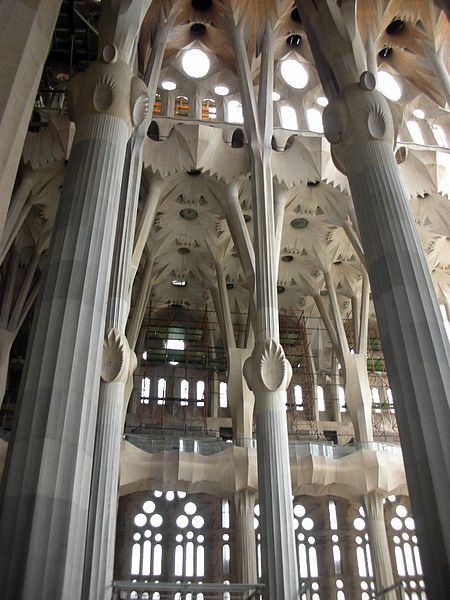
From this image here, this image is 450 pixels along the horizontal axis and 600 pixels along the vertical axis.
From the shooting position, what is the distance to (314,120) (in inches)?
757

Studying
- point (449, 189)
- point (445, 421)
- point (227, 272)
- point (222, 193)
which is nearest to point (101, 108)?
point (445, 421)

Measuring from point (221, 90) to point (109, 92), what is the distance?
37.6 ft

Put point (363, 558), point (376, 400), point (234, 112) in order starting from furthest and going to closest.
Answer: point (376, 400) < point (363, 558) < point (234, 112)

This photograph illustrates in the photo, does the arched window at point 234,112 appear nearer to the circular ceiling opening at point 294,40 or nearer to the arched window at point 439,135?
the circular ceiling opening at point 294,40

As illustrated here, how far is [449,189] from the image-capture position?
1828cm

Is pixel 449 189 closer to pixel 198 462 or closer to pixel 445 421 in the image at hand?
pixel 198 462

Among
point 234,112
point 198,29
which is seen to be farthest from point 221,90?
point 198,29

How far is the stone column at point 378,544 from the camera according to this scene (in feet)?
53.8

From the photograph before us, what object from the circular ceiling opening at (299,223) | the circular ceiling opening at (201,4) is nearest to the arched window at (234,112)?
the circular ceiling opening at (201,4)

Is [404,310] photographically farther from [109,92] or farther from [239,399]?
[239,399]

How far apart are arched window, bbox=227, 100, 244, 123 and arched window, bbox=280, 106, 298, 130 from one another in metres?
1.31

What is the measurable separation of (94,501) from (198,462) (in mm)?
6644

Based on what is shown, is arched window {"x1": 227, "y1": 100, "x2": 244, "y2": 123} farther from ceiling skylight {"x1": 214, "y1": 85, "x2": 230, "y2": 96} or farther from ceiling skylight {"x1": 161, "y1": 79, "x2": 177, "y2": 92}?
ceiling skylight {"x1": 161, "y1": 79, "x2": 177, "y2": 92}

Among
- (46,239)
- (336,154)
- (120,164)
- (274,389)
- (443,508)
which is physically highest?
(46,239)
